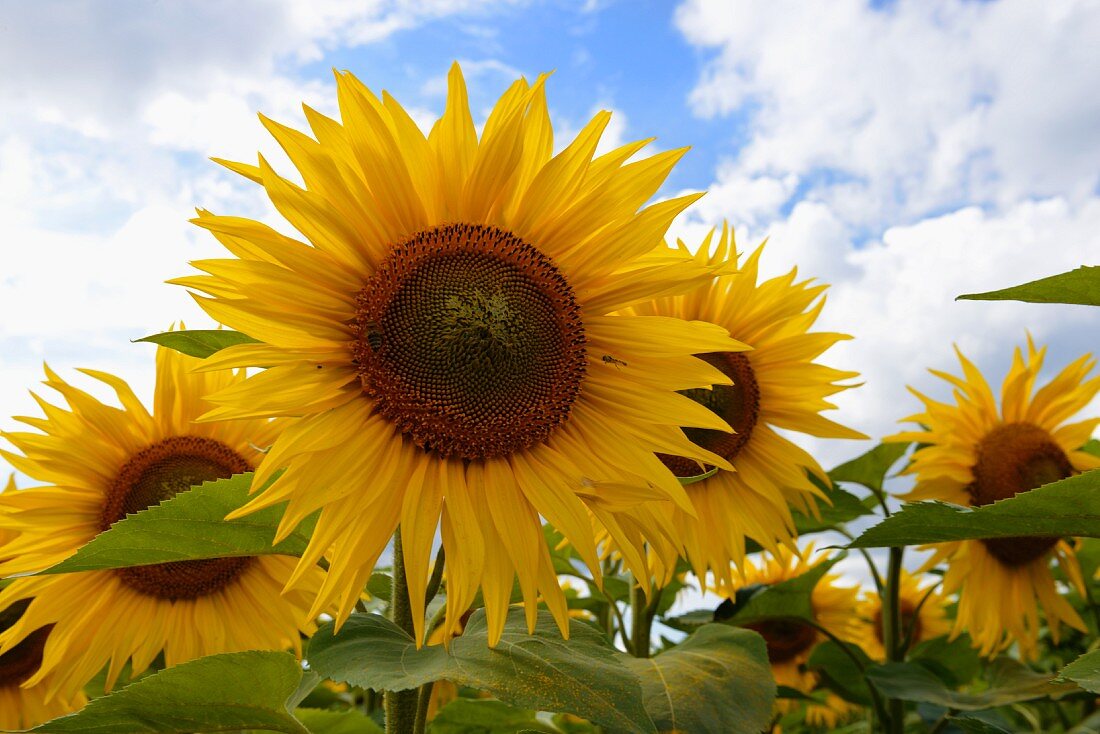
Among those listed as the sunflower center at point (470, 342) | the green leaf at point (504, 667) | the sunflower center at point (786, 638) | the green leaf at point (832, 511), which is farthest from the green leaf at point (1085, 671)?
the sunflower center at point (786, 638)

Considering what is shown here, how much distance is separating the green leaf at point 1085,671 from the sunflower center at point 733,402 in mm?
1364

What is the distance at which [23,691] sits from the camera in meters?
3.23

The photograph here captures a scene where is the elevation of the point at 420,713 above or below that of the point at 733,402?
below

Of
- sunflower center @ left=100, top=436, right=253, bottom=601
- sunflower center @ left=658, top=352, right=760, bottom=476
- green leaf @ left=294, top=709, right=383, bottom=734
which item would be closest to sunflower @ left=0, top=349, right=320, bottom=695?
sunflower center @ left=100, top=436, right=253, bottom=601

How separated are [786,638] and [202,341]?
3631mm

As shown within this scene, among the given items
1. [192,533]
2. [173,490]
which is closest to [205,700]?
[192,533]

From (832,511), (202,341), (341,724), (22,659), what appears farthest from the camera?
(832,511)

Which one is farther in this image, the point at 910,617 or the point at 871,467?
the point at 910,617

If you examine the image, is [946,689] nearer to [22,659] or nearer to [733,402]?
[733,402]

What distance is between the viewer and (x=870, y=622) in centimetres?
541

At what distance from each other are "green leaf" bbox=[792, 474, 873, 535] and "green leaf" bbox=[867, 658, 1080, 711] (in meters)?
0.54

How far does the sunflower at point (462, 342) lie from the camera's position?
171 centimetres

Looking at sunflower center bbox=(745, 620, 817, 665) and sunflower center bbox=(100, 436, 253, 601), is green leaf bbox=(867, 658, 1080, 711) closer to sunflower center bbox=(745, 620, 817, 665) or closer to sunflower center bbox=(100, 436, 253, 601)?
sunflower center bbox=(745, 620, 817, 665)

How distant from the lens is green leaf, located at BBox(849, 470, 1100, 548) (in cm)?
175
